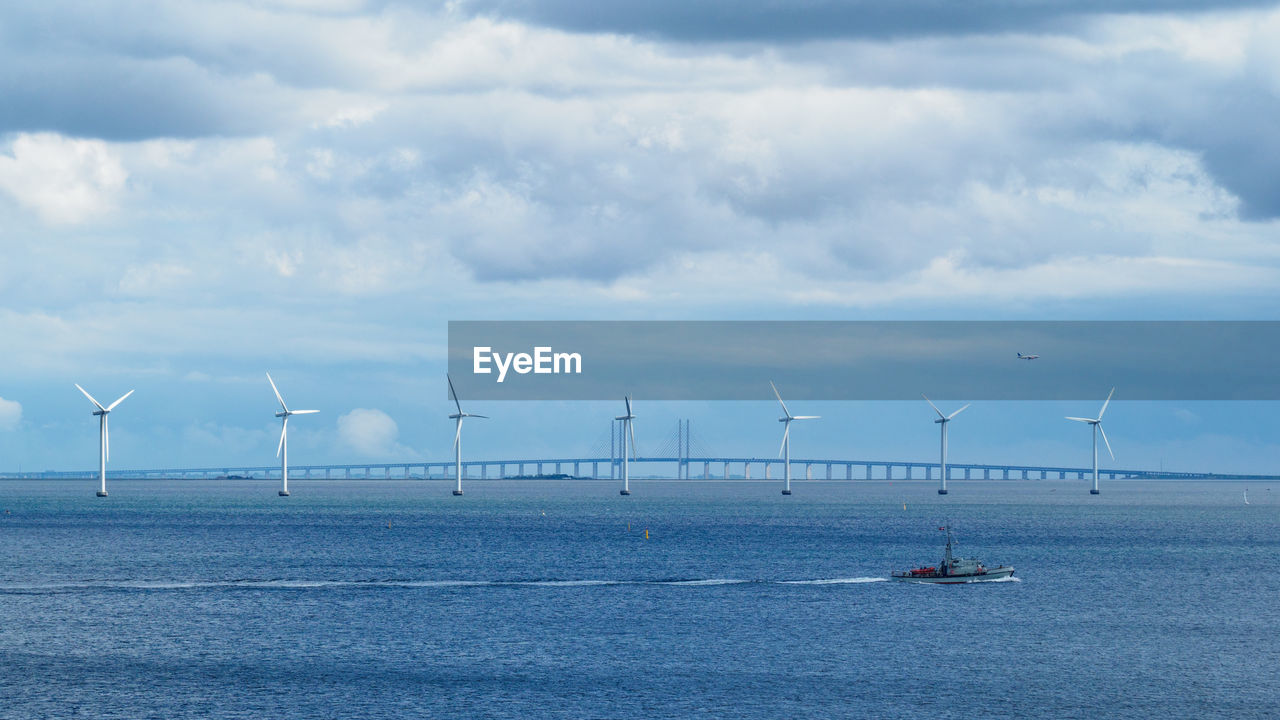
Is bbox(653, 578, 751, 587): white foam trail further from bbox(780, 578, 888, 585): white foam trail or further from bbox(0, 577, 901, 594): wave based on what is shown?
bbox(780, 578, 888, 585): white foam trail

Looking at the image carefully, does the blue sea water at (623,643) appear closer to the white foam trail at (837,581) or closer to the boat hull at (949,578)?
the white foam trail at (837,581)

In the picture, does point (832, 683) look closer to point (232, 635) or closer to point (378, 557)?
point (232, 635)

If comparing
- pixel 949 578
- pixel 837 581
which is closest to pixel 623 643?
pixel 837 581

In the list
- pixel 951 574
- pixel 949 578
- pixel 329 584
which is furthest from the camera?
pixel 951 574

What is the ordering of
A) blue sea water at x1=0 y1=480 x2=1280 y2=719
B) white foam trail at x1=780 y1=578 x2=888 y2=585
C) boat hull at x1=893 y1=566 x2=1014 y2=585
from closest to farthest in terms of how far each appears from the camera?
blue sea water at x1=0 y1=480 x2=1280 y2=719 → white foam trail at x1=780 y1=578 x2=888 y2=585 → boat hull at x1=893 y1=566 x2=1014 y2=585

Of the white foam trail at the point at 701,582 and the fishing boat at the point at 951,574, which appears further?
the fishing boat at the point at 951,574

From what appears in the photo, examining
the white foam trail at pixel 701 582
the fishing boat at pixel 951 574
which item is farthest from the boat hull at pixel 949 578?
the white foam trail at pixel 701 582

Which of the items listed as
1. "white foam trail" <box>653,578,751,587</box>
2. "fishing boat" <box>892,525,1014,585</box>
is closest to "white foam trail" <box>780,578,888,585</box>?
"fishing boat" <box>892,525,1014,585</box>

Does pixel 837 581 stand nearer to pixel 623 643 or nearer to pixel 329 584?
pixel 623 643

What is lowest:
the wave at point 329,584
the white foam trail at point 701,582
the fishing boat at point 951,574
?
the wave at point 329,584

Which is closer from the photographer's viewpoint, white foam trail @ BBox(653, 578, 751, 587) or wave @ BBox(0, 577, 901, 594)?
wave @ BBox(0, 577, 901, 594)

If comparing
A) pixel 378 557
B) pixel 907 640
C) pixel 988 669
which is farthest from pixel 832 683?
pixel 378 557

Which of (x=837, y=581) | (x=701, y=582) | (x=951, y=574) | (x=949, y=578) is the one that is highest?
(x=951, y=574)
